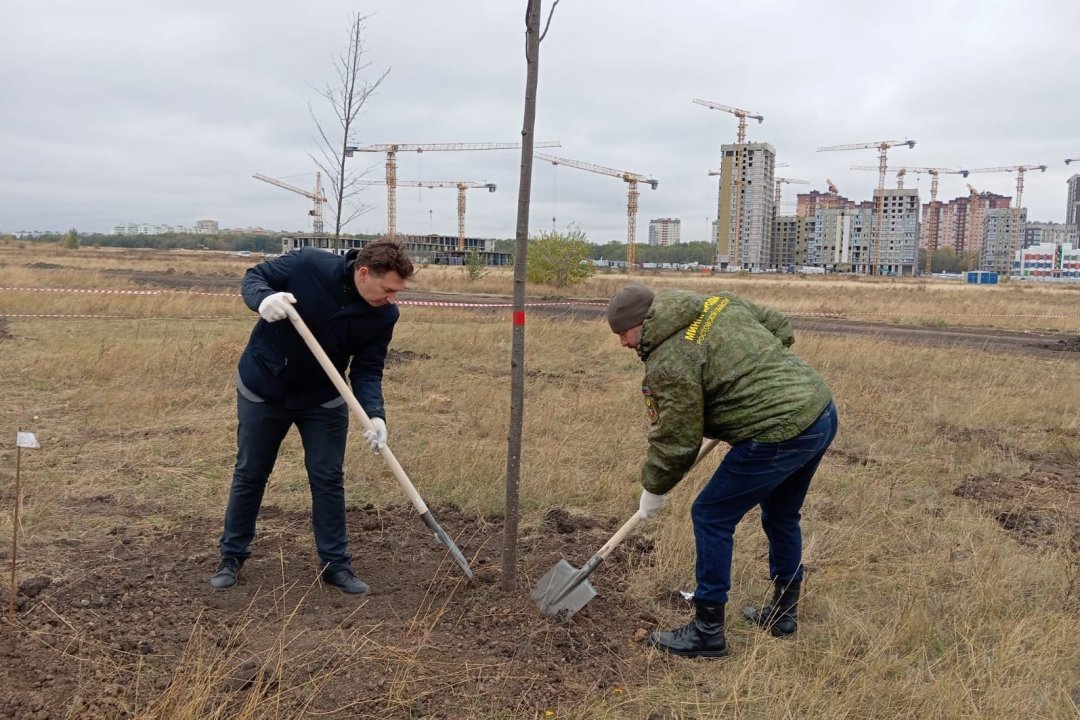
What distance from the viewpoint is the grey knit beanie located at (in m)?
2.98

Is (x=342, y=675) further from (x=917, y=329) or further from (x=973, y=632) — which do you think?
(x=917, y=329)

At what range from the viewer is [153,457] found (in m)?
5.72

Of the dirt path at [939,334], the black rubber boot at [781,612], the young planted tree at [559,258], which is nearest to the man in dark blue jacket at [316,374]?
the black rubber boot at [781,612]

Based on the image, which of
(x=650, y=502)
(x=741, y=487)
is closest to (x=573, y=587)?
(x=650, y=502)

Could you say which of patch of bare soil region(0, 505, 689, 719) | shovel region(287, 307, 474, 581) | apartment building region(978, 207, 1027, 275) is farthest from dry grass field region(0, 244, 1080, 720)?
apartment building region(978, 207, 1027, 275)

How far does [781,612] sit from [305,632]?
2.05 m

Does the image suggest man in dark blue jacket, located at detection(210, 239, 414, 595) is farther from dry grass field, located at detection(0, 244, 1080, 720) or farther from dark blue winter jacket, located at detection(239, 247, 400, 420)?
dry grass field, located at detection(0, 244, 1080, 720)

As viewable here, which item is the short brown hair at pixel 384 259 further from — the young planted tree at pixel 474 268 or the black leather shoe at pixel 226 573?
the young planted tree at pixel 474 268

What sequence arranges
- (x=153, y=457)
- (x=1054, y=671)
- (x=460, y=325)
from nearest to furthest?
(x=1054, y=671), (x=153, y=457), (x=460, y=325)

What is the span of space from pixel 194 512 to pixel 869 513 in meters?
4.14

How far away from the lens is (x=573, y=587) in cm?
341

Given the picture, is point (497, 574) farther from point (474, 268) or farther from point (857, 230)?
point (857, 230)

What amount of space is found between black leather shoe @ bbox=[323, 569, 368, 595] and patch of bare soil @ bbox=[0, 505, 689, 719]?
62 mm

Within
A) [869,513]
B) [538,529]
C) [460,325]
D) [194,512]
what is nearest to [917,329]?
[460,325]
